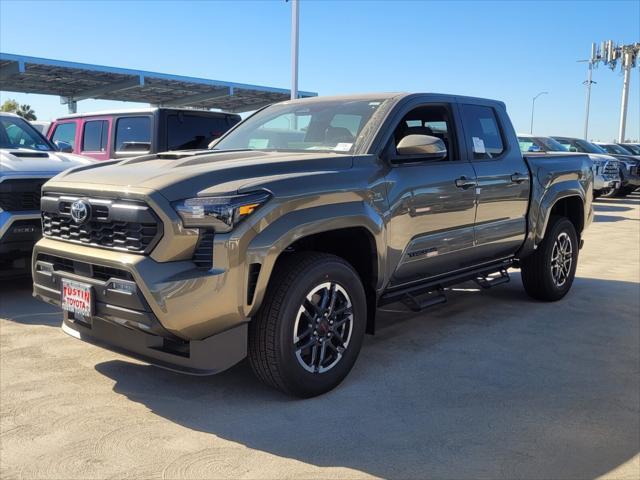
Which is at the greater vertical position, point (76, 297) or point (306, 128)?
point (306, 128)

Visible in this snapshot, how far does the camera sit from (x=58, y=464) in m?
2.93

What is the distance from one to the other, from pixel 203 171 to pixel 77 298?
1.03 metres

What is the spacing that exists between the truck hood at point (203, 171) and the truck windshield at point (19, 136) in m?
3.66

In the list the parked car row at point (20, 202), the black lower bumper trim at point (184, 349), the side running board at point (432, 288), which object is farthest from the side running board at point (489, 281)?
the parked car row at point (20, 202)

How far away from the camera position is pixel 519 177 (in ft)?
18.1

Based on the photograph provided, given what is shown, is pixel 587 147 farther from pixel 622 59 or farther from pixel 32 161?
pixel 622 59

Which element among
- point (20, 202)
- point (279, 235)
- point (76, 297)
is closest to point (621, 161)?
point (20, 202)

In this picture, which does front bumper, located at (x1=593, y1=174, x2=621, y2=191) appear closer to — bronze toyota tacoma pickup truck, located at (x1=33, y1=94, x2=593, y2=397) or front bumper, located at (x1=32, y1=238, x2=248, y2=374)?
bronze toyota tacoma pickup truck, located at (x1=33, y1=94, x2=593, y2=397)

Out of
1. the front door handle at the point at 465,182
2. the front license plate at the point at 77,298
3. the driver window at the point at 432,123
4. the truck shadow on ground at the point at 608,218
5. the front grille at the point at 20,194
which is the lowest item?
the truck shadow on ground at the point at 608,218

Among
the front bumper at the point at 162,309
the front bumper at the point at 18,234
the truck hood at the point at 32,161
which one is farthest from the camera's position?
the truck hood at the point at 32,161

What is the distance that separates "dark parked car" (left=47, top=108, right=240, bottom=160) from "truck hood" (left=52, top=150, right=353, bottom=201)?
420 centimetres

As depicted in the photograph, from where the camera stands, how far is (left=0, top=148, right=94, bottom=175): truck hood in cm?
595

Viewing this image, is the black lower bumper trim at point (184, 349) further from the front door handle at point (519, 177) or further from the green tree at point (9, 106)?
the green tree at point (9, 106)

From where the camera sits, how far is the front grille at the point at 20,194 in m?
5.78
